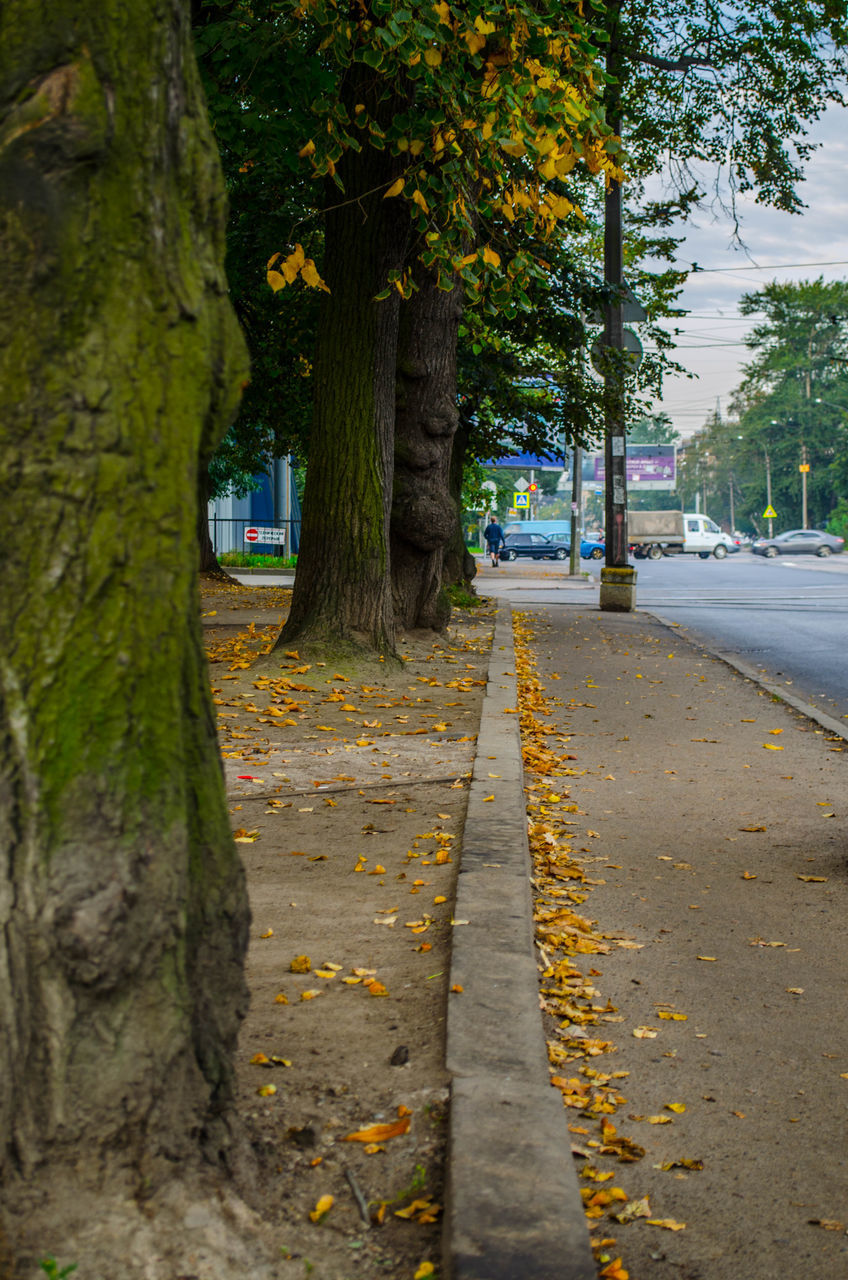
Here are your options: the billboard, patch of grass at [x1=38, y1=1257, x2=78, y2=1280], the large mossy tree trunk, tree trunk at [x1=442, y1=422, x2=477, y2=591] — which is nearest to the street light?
the billboard

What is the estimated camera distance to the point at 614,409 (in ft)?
70.3

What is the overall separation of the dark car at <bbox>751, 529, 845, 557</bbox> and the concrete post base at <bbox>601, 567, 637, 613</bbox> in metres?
50.4

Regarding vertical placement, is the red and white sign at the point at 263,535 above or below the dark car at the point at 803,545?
above

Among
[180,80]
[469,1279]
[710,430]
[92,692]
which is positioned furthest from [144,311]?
[710,430]

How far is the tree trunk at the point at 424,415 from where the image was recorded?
43.7ft

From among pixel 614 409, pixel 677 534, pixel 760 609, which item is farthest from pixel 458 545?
pixel 677 534

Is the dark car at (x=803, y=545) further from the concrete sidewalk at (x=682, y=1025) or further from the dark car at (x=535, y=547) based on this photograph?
the concrete sidewalk at (x=682, y=1025)

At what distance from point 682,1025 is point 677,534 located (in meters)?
71.3

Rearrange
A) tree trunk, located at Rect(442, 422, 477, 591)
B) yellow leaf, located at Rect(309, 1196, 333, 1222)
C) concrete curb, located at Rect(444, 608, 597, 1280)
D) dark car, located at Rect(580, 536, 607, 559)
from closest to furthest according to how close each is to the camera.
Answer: concrete curb, located at Rect(444, 608, 597, 1280)
yellow leaf, located at Rect(309, 1196, 333, 1222)
tree trunk, located at Rect(442, 422, 477, 591)
dark car, located at Rect(580, 536, 607, 559)

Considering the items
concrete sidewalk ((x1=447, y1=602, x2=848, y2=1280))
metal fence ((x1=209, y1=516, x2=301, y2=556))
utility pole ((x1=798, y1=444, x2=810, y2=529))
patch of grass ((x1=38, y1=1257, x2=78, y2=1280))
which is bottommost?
concrete sidewalk ((x1=447, y1=602, x2=848, y2=1280))

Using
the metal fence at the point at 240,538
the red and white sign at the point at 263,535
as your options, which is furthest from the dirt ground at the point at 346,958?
the metal fence at the point at 240,538

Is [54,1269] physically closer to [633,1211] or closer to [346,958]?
[633,1211]

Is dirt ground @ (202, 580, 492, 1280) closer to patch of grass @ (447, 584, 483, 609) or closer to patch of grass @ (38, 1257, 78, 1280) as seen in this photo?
patch of grass @ (38, 1257, 78, 1280)

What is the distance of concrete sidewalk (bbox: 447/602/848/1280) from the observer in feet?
8.57
